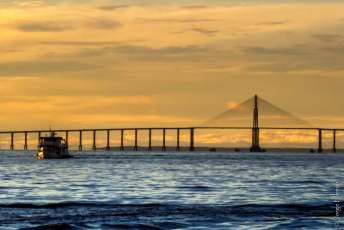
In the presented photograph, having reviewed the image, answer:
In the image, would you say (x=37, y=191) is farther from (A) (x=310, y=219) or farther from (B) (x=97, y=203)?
(A) (x=310, y=219)

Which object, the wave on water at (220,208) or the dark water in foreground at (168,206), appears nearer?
the dark water in foreground at (168,206)

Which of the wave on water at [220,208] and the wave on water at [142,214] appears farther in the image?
the wave on water at [220,208]

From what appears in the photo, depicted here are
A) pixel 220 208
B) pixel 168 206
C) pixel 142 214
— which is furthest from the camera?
pixel 168 206

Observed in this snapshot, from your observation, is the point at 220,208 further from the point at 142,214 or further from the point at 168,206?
the point at 142,214

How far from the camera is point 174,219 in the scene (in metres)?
66.2

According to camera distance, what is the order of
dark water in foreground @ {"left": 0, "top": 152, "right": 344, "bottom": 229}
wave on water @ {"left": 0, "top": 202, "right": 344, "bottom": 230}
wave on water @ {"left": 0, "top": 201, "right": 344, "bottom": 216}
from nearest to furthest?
1. wave on water @ {"left": 0, "top": 202, "right": 344, "bottom": 230}
2. dark water in foreground @ {"left": 0, "top": 152, "right": 344, "bottom": 229}
3. wave on water @ {"left": 0, "top": 201, "right": 344, "bottom": 216}

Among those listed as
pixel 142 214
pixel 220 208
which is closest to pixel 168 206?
pixel 220 208

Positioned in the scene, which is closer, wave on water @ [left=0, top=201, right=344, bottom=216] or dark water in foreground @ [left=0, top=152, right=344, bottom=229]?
dark water in foreground @ [left=0, top=152, right=344, bottom=229]

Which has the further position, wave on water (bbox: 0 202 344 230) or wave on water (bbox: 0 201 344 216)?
wave on water (bbox: 0 201 344 216)

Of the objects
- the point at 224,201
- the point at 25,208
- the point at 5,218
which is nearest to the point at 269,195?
the point at 224,201

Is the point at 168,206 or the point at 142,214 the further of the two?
the point at 168,206


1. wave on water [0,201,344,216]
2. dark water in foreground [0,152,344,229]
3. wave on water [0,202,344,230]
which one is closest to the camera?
wave on water [0,202,344,230]

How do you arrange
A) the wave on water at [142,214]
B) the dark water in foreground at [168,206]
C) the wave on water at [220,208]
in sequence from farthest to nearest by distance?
1. the wave on water at [220,208]
2. the dark water in foreground at [168,206]
3. the wave on water at [142,214]

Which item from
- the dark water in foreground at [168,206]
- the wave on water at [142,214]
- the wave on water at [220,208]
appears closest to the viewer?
the wave on water at [142,214]
